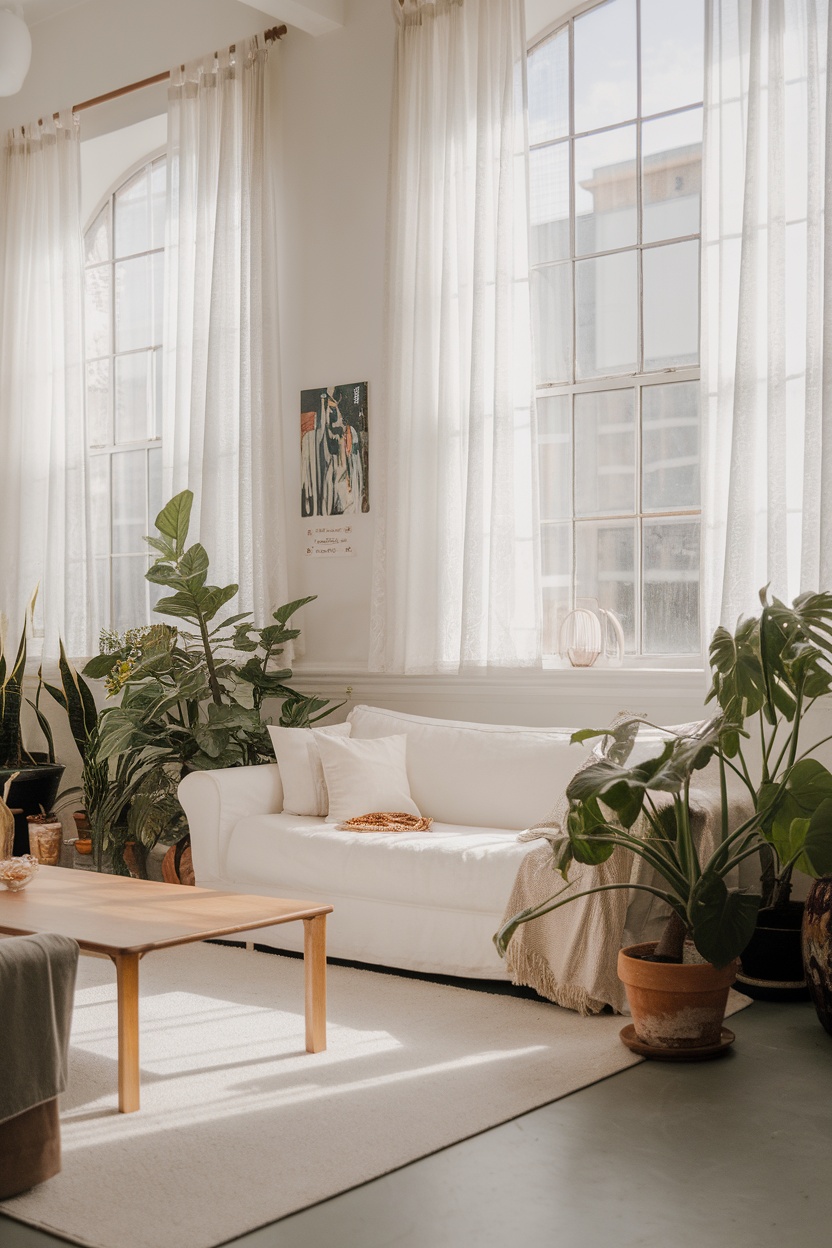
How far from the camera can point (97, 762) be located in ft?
16.8

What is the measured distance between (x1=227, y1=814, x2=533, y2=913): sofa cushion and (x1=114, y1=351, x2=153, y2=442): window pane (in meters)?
2.86

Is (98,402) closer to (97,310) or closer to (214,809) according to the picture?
(97,310)

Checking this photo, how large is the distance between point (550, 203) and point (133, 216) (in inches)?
106

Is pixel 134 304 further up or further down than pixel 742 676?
further up

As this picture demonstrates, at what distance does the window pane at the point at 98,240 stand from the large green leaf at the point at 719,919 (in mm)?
5191

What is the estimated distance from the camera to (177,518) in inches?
208

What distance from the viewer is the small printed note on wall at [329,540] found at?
18.1 ft

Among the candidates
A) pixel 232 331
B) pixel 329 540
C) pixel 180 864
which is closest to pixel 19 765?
pixel 180 864

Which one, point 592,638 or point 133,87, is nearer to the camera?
point 592,638

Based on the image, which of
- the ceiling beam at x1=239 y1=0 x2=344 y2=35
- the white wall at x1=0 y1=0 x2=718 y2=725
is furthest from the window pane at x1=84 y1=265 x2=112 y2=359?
the ceiling beam at x1=239 y1=0 x2=344 y2=35

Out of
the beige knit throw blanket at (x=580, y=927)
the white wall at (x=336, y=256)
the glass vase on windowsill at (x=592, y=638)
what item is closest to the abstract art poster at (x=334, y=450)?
the white wall at (x=336, y=256)

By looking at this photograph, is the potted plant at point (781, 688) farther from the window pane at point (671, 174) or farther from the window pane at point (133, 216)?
the window pane at point (133, 216)

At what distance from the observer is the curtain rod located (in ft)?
18.7

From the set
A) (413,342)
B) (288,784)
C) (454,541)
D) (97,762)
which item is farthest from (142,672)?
(413,342)
